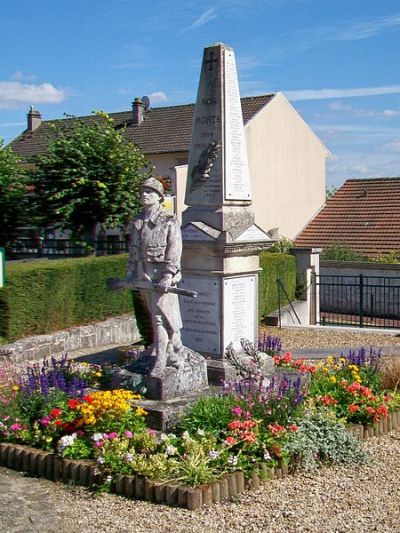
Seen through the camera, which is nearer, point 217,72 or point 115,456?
point 115,456

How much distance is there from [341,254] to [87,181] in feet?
31.6

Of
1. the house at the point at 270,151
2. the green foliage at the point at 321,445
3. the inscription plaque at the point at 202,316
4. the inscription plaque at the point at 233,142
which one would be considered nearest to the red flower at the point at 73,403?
the green foliage at the point at 321,445

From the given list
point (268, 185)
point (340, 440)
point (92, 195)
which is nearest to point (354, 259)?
point (268, 185)

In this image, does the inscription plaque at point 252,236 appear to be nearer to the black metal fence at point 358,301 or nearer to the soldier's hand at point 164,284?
the soldier's hand at point 164,284

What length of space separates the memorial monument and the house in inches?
832

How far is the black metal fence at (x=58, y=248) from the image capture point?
22.1 meters

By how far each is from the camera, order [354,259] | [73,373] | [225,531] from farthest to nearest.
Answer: [354,259] → [73,373] → [225,531]

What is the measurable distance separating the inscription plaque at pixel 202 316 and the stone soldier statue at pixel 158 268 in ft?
3.13

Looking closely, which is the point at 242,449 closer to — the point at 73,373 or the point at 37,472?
the point at 37,472

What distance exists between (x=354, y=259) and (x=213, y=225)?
17.7m

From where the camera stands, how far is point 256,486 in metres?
6.08

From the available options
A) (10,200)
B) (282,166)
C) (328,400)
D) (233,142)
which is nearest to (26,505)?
(328,400)

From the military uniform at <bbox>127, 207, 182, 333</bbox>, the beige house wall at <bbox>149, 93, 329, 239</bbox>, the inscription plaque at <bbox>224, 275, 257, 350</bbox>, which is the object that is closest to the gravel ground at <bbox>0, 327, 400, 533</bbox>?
the military uniform at <bbox>127, 207, 182, 333</bbox>

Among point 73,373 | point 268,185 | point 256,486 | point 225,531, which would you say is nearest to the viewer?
point 225,531
